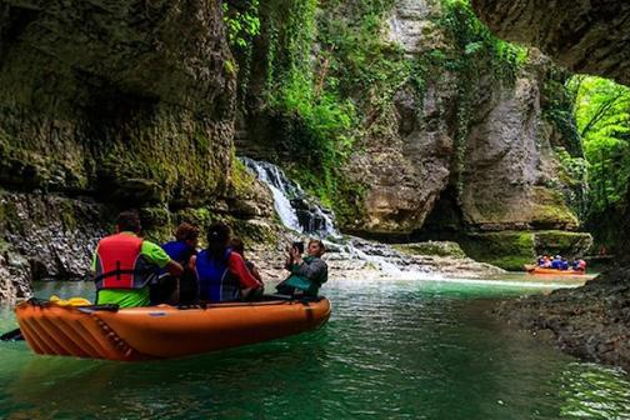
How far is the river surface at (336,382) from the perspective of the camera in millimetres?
3924

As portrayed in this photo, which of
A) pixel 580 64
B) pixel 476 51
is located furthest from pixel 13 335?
pixel 476 51

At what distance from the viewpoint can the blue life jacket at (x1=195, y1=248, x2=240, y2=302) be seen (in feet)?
19.5

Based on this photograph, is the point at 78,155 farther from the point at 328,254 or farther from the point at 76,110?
the point at 328,254

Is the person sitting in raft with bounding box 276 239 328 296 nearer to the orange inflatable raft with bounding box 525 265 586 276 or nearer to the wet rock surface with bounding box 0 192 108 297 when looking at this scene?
the wet rock surface with bounding box 0 192 108 297

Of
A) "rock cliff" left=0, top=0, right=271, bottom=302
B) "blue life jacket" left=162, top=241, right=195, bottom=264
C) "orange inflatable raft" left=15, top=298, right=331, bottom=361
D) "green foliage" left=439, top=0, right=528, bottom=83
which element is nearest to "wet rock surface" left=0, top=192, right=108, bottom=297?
"rock cliff" left=0, top=0, right=271, bottom=302

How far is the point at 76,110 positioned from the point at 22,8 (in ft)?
9.12

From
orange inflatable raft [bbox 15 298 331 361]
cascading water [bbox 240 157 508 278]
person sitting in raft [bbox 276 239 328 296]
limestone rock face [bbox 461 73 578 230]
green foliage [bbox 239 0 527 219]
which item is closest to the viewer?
orange inflatable raft [bbox 15 298 331 361]

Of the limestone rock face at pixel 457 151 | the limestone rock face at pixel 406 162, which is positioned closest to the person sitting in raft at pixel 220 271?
the limestone rock face at pixel 406 162

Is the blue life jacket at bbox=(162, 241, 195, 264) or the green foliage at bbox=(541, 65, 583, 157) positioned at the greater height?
the green foliage at bbox=(541, 65, 583, 157)

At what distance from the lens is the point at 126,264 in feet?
15.7

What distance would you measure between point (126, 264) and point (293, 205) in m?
14.7

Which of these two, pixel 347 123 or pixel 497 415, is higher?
pixel 347 123

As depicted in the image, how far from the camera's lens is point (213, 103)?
50.6 ft

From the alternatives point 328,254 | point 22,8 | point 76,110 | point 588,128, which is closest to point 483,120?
point 588,128
